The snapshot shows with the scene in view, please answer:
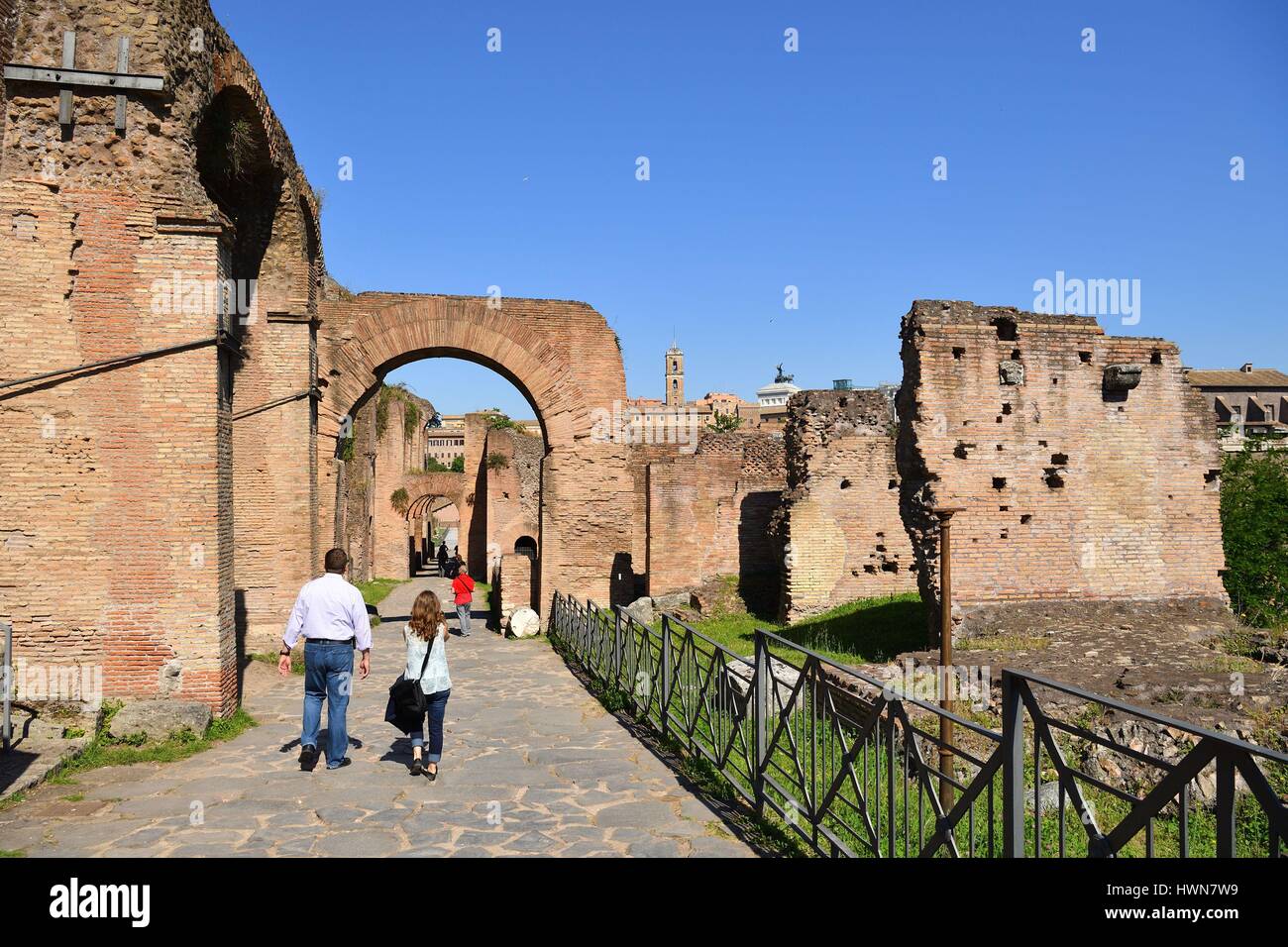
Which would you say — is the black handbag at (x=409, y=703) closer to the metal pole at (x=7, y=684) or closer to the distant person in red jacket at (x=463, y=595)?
the metal pole at (x=7, y=684)

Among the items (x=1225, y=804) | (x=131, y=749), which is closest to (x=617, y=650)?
(x=131, y=749)

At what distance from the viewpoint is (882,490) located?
15852 millimetres

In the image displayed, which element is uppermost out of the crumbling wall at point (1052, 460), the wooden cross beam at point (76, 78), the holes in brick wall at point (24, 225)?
the wooden cross beam at point (76, 78)

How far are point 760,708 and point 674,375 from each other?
98107mm

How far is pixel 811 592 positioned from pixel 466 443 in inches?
767

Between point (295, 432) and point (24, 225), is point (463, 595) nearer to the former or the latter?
point (295, 432)

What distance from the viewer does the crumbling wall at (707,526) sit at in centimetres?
1781

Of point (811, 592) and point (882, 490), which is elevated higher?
point (882, 490)

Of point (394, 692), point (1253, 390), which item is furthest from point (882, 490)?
point (1253, 390)

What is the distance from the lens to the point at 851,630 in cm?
1352

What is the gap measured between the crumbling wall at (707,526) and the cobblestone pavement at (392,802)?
31.4 feet

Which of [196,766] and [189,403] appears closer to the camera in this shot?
[196,766]

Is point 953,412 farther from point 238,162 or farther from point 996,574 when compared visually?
point 238,162

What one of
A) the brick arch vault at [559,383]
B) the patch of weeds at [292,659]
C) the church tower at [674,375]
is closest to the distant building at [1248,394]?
the church tower at [674,375]
